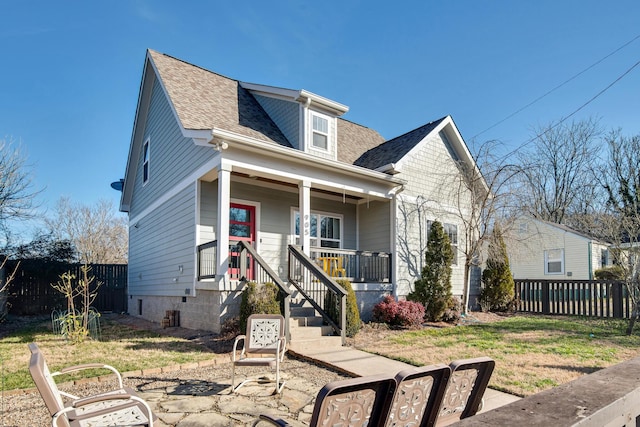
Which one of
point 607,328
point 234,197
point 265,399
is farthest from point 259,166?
point 607,328

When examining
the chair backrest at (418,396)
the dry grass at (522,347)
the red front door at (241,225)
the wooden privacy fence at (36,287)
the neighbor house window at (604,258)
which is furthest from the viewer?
the neighbor house window at (604,258)

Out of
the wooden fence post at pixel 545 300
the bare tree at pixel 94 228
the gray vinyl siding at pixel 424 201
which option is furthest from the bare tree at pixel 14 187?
the wooden fence post at pixel 545 300

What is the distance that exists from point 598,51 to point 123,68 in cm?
1559

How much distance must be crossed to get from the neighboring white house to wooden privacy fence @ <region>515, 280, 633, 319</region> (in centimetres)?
453

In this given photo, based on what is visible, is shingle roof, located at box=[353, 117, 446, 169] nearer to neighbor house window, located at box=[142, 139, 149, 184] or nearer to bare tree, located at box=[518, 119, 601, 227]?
neighbor house window, located at box=[142, 139, 149, 184]

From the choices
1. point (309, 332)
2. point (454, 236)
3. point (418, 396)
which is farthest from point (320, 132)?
point (418, 396)

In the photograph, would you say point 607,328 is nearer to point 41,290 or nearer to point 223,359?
point 223,359

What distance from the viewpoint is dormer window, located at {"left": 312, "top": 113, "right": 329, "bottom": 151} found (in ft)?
38.6

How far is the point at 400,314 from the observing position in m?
10.0

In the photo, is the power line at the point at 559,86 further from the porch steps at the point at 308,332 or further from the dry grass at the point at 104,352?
the dry grass at the point at 104,352

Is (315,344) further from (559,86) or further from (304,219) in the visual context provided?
(559,86)

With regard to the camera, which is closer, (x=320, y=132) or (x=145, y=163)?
(x=320, y=132)

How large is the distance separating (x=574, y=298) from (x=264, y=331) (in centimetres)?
1150

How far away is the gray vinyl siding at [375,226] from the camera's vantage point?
1235cm
